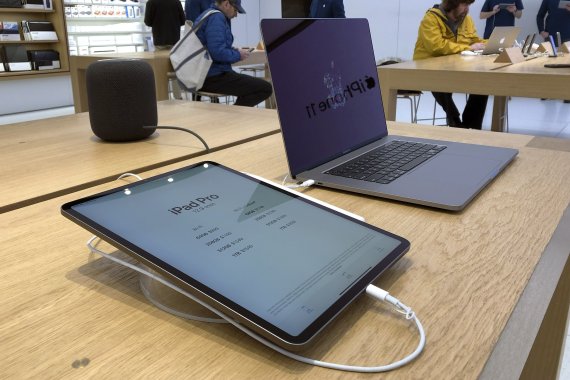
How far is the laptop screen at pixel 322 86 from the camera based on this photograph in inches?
28.5

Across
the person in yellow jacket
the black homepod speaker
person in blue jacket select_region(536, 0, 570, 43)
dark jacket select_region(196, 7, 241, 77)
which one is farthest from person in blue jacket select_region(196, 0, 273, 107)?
person in blue jacket select_region(536, 0, 570, 43)

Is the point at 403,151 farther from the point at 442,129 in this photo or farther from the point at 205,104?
the point at 205,104

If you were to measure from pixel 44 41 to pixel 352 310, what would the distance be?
6.04 m

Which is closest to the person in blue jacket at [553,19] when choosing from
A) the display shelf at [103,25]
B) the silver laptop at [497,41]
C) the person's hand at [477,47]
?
the person's hand at [477,47]

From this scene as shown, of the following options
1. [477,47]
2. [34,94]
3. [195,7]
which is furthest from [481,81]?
[34,94]

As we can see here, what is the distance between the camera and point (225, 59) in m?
3.38

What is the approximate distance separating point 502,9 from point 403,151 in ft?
20.3

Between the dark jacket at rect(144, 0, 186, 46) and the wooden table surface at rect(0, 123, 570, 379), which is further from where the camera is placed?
the dark jacket at rect(144, 0, 186, 46)

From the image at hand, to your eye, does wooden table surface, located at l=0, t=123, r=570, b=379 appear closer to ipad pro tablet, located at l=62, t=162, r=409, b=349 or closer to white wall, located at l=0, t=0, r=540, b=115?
ipad pro tablet, located at l=62, t=162, r=409, b=349

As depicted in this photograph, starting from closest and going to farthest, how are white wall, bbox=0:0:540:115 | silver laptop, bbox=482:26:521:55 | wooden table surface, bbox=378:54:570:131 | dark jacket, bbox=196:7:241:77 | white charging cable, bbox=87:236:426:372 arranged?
white charging cable, bbox=87:236:426:372
wooden table surface, bbox=378:54:570:131
dark jacket, bbox=196:7:241:77
silver laptop, bbox=482:26:521:55
white wall, bbox=0:0:540:115

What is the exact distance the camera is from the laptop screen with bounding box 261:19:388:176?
73 centimetres

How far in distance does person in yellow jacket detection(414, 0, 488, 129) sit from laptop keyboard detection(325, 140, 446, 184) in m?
2.93

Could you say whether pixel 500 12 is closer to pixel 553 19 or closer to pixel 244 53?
pixel 553 19

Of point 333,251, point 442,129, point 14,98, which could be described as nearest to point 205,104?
point 442,129
